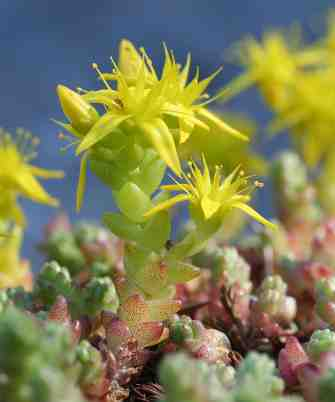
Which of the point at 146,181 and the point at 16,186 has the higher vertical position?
the point at 16,186

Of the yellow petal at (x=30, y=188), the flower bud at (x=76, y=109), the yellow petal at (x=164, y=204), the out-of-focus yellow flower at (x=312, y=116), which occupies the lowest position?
the yellow petal at (x=164, y=204)

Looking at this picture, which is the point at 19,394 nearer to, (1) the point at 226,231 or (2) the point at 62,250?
(2) the point at 62,250

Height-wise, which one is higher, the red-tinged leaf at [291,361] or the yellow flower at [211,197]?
the yellow flower at [211,197]

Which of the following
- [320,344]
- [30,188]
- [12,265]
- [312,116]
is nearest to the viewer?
[320,344]

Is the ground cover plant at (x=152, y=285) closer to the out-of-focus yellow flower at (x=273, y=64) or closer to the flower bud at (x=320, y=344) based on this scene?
the flower bud at (x=320, y=344)

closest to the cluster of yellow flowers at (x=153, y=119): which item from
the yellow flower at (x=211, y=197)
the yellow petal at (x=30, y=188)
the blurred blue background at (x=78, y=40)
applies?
the yellow flower at (x=211, y=197)

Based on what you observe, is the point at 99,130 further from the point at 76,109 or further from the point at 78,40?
the point at 78,40

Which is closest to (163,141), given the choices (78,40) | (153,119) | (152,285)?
(153,119)

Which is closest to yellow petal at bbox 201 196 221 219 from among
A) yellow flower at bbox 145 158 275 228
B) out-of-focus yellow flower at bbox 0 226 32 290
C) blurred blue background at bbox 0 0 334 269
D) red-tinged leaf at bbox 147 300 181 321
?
yellow flower at bbox 145 158 275 228
